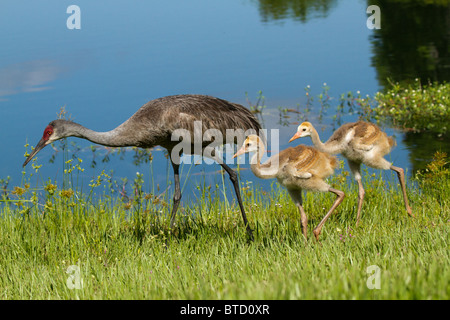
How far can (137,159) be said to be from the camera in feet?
32.3

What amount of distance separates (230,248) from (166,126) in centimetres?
148

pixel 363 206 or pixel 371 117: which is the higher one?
pixel 371 117

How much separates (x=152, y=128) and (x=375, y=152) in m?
2.11

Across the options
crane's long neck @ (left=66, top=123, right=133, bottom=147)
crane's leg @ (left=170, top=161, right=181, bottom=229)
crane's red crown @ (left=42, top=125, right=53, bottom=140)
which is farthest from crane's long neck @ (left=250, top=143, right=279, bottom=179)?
crane's red crown @ (left=42, top=125, right=53, bottom=140)

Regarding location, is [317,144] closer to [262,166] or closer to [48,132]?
[262,166]

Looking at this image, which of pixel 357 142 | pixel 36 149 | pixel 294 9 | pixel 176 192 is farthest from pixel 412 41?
pixel 36 149

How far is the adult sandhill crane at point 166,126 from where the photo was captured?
20.1 feet

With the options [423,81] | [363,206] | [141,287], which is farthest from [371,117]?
[141,287]

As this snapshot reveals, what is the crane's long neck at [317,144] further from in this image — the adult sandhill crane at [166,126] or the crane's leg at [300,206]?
the adult sandhill crane at [166,126]
